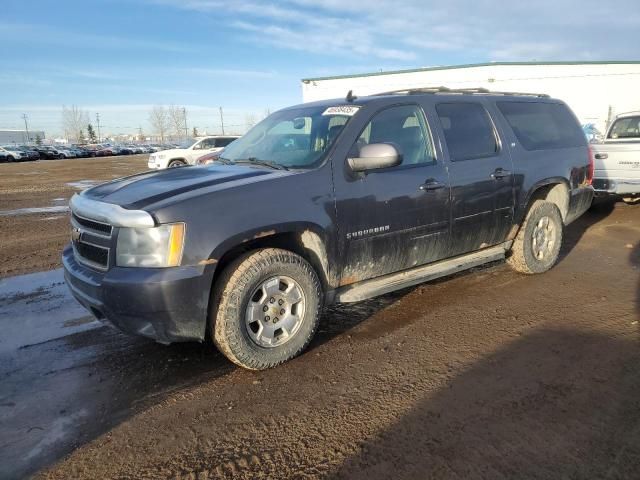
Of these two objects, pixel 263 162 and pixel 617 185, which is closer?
pixel 263 162

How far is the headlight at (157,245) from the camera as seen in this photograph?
3039 mm

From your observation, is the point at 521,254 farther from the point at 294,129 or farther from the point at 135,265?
the point at 135,265

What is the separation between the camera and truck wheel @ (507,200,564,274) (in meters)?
5.32

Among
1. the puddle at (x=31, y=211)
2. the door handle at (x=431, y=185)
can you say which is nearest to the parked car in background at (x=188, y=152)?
the puddle at (x=31, y=211)

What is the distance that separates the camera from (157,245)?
305 cm

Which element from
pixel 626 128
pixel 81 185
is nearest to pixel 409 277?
pixel 626 128

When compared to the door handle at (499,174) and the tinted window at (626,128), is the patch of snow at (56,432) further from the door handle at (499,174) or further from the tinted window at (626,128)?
the tinted window at (626,128)

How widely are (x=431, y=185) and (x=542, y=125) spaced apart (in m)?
2.20

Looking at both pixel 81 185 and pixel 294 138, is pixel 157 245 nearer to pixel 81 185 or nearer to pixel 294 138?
pixel 294 138

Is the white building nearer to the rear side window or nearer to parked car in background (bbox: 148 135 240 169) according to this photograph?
parked car in background (bbox: 148 135 240 169)

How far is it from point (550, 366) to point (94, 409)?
9.87 feet

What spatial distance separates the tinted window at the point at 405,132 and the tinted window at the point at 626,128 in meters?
7.61

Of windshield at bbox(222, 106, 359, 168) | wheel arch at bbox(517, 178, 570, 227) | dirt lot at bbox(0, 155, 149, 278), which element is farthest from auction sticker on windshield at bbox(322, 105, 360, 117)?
dirt lot at bbox(0, 155, 149, 278)

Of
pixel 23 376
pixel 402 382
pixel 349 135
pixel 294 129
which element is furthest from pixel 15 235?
pixel 402 382
